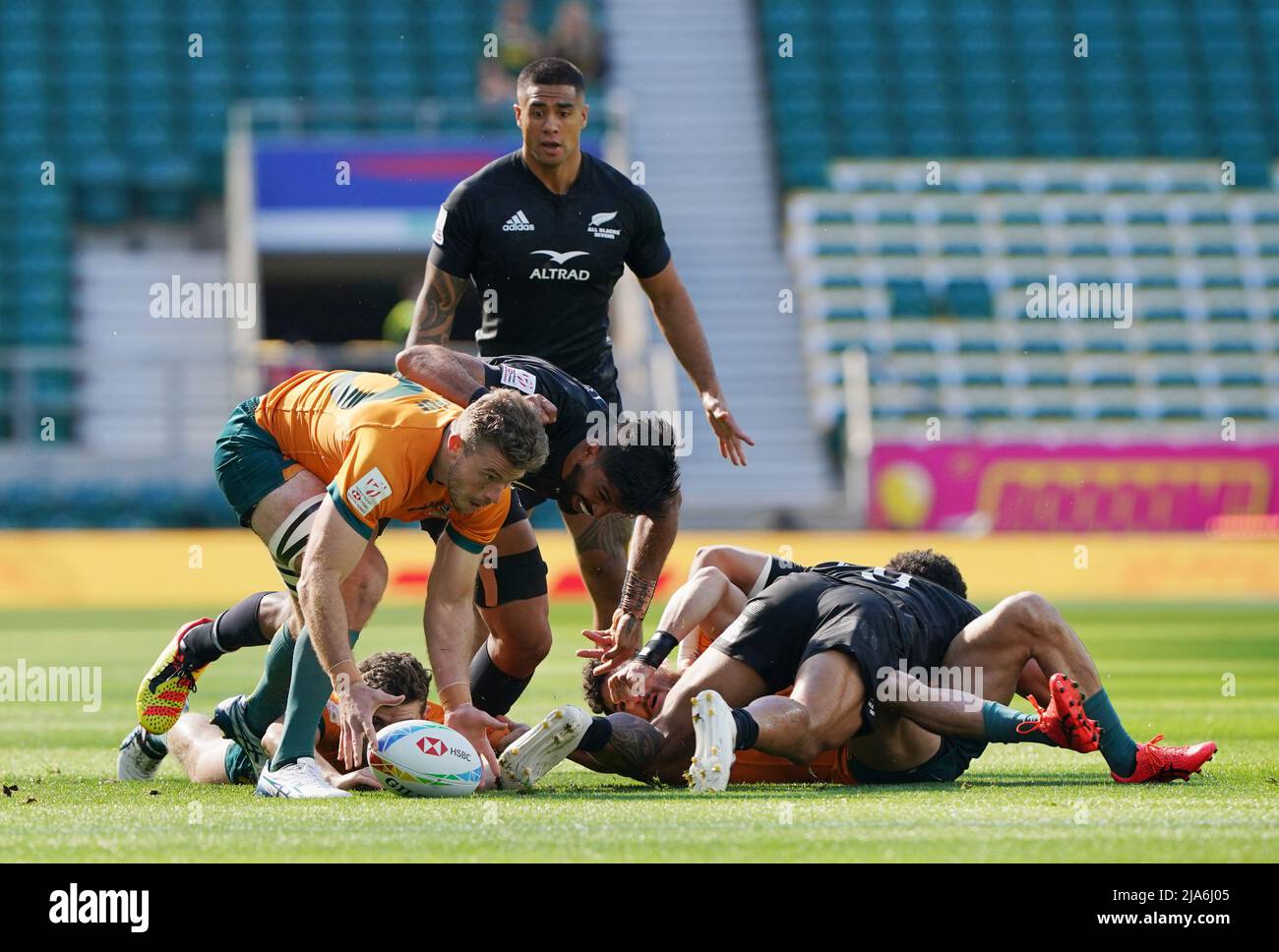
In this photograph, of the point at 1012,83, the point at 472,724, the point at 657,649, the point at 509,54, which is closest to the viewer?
the point at 472,724

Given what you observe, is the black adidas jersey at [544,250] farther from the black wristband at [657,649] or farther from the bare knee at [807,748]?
the bare knee at [807,748]

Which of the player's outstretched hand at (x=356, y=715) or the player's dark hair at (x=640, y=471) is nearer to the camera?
the player's outstretched hand at (x=356, y=715)

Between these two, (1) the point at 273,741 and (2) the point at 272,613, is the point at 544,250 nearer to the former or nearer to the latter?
(2) the point at 272,613

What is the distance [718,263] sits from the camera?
24953 mm

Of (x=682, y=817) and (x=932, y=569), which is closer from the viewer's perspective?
(x=682, y=817)

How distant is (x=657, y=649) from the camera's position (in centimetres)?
675

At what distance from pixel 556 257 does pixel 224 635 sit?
2034mm

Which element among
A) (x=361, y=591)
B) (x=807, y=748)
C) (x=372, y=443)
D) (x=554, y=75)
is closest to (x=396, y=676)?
(x=361, y=591)

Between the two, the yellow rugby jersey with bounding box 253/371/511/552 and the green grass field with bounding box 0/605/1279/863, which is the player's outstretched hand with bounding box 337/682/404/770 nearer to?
the green grass field with bounding box 0/605/1279/863

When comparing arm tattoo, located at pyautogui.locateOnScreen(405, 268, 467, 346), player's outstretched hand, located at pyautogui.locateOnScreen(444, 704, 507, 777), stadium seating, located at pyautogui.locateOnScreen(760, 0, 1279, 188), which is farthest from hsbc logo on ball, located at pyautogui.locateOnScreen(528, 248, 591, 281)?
stadium seating, located at pyautogui.locateOnScreen(760, 0, 1279, 188)

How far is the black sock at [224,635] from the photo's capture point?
23.0 ft

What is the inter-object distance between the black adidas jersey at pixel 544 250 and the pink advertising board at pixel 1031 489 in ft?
42.0

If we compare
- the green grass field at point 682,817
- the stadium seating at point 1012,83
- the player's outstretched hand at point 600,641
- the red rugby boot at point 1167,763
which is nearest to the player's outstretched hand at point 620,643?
the player's outstretched hand at point 600,641
